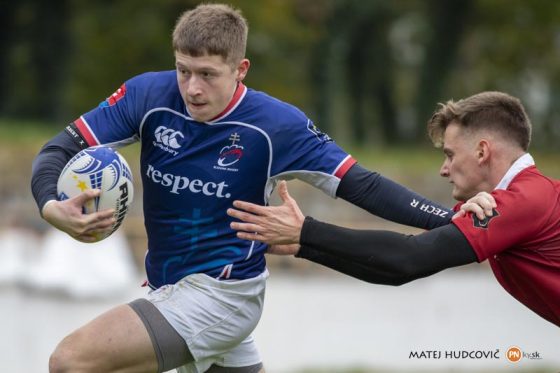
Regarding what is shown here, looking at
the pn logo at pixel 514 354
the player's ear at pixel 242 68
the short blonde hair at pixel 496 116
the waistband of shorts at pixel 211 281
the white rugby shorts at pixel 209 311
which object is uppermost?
the short blonde hair at pixel 496 116

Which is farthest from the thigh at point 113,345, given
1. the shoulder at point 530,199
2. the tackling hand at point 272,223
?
the shoulder at point 530,199

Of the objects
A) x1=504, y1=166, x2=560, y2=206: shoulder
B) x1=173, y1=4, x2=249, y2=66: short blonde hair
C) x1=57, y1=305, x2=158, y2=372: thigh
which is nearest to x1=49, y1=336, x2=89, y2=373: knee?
x1=57, y1=305, x2=158, y2=372: thigh

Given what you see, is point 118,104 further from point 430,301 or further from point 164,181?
point 430,301

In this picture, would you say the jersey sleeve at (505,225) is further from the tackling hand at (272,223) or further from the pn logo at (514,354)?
the pn logo at (514,354)

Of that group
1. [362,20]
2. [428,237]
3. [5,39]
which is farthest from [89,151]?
[362,20]

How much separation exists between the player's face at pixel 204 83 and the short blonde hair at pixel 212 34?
36 mm

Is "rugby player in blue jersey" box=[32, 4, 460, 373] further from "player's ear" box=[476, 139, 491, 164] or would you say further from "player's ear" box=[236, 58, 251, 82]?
"player's ear" box=[476, 139, 491, 164]

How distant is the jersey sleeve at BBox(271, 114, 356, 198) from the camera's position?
4.95m

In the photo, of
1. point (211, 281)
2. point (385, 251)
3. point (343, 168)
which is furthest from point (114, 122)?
point (385, 251)

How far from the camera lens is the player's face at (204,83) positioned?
15.7ft

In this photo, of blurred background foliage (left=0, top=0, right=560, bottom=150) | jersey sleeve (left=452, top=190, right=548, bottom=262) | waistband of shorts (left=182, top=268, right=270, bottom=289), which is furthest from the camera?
blurred background foliage (left=0, top=0, right=560, bottom=150)

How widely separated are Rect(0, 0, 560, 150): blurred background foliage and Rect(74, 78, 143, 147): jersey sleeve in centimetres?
1584

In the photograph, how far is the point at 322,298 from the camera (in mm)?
11164

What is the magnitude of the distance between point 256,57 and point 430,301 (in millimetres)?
16085
